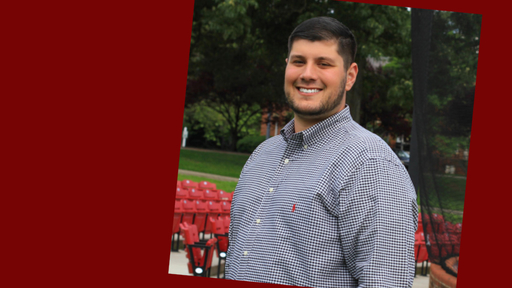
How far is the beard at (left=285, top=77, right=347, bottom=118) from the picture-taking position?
1946 millimetres

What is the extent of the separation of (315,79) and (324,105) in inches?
4.4

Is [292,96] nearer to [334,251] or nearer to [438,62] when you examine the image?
[334,251]

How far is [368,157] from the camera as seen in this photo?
1.69 meters

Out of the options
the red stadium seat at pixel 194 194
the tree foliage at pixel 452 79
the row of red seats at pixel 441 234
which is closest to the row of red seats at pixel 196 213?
the red stadium seat at pixel 194 194

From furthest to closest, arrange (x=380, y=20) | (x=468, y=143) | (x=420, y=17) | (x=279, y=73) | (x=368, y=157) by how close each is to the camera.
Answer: (x=279, y=73) < (x=380, y=20) < (x=420, y=17) < (x=468, y=143) < (x=368, y=157)

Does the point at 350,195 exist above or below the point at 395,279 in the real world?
above

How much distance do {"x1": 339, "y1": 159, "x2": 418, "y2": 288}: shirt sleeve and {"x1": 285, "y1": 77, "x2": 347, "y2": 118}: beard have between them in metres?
0.36

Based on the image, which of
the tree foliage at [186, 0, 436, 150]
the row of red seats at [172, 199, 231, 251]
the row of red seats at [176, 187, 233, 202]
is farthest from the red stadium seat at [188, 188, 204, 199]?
the tree foliage at [186, 0, 436, 150]

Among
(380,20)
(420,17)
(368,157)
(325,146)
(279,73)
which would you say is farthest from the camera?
(279,73)

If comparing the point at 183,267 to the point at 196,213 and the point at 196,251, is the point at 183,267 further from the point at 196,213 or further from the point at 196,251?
the point at 196,251

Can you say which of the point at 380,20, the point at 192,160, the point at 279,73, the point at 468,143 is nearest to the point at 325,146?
the point at 468,143

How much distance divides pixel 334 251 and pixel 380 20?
9.36m

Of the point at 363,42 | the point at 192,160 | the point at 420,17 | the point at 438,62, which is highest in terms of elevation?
the point at 363,42

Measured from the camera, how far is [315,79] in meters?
1.91
